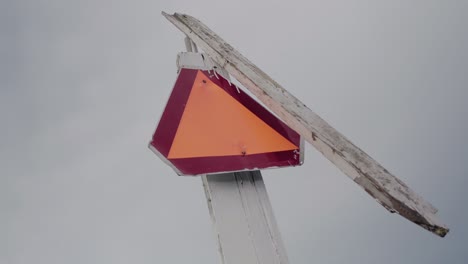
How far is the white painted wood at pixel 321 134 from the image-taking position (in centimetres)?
99

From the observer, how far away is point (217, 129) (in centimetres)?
148

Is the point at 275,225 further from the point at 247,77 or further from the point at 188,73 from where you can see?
the point at 188,73

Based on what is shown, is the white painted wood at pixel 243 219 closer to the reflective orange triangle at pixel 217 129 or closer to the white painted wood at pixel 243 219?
the white painted wood at pixel 243 219

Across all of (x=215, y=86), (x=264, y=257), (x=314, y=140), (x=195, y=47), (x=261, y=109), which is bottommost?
(x=264, y=257)

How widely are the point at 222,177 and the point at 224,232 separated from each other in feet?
0.75

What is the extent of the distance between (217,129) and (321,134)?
45 centimetres

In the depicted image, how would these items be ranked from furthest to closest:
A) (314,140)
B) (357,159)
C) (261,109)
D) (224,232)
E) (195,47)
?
(195,47) < (261,109) < (224,232) < (314,140) < (357,159)

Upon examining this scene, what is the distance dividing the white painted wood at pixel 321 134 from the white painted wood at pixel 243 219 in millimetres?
359

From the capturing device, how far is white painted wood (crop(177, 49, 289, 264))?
53.7 inches

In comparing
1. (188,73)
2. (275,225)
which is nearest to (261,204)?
(275,225)

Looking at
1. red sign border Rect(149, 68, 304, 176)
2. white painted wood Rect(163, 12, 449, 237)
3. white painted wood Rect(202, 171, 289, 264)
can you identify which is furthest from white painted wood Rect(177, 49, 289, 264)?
white painted wood Rect(163, 12, 449, 237)

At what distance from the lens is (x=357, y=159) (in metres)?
1.09

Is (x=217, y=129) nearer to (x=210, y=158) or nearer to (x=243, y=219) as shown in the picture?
(x=210, y=158)

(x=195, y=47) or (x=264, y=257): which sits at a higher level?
(x=195, y=47)
